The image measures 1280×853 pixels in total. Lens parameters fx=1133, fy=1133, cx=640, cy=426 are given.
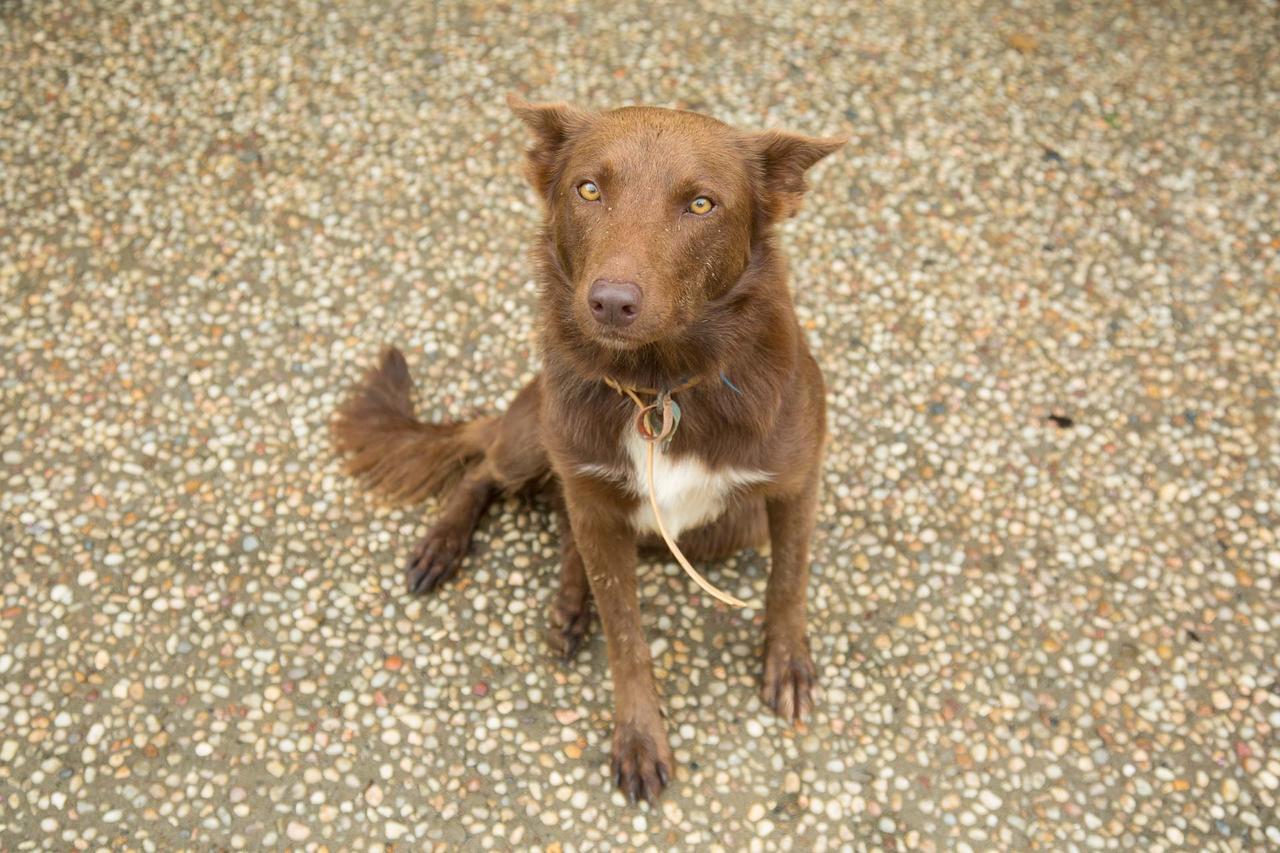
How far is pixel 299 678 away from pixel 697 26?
4.24m

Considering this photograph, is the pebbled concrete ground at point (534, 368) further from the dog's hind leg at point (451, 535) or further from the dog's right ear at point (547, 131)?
the dog's right ear at point (547, 131)

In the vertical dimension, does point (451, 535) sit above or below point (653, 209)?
below

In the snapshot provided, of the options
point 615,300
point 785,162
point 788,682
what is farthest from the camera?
point 788,682

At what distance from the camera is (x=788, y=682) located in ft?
13.1

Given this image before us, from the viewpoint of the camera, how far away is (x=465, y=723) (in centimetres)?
403

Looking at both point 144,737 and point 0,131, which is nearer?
point 144,737

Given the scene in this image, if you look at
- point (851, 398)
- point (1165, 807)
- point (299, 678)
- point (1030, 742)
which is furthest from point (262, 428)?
point (1165, 807)

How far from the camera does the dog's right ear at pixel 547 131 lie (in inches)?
128

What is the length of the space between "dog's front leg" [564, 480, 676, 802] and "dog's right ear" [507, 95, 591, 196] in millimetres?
961

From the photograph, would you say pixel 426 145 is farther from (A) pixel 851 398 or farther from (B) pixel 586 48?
(A) pixel 851 398

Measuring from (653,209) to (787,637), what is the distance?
5.78 ft

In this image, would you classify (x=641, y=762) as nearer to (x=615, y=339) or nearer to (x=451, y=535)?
(x=451, y=535)

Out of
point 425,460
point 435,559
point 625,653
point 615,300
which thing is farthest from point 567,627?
point 615,300

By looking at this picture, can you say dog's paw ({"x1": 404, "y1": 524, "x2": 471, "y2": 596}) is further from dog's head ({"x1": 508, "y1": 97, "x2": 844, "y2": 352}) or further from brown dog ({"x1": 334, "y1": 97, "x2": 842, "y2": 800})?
dog's head ({"x1": 508, "y1": 97, "x2": 844, "y2": 352})
